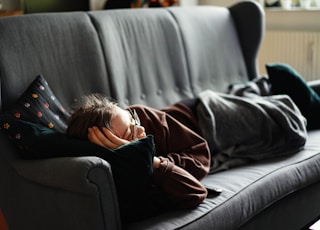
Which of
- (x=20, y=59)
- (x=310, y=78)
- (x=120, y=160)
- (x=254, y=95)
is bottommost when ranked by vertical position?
(x=310, y=78)

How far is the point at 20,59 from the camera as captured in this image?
202cm

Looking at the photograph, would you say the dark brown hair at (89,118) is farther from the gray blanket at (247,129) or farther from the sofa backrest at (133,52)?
the gray blanket at (247,129)

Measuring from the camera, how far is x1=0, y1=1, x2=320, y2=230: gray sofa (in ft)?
5.19

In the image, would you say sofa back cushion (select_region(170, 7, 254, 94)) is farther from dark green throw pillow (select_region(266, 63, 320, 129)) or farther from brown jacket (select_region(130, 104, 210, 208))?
brown jacket (select_region(130, 104, 210, 208))

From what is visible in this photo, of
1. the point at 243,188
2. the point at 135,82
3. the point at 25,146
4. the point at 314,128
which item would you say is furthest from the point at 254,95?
the point at 25,146

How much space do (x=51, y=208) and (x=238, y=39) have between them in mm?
1818

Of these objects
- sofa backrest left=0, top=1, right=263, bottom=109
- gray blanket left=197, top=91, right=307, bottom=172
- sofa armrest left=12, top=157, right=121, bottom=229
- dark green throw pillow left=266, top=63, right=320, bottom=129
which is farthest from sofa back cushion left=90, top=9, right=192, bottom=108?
sofa armrest left=12, top=157, right=121, bottom=229

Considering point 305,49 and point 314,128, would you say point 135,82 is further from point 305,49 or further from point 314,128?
point 305,49

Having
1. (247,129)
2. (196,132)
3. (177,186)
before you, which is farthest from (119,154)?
(247,129)

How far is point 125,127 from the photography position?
169 centimetres

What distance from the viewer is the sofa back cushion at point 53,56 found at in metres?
1.98

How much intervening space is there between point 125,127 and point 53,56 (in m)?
0.60

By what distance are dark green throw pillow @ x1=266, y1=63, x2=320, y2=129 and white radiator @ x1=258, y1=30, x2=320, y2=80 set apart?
3.96ft

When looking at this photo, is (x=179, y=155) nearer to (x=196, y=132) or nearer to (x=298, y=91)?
(x=196, y=132)
